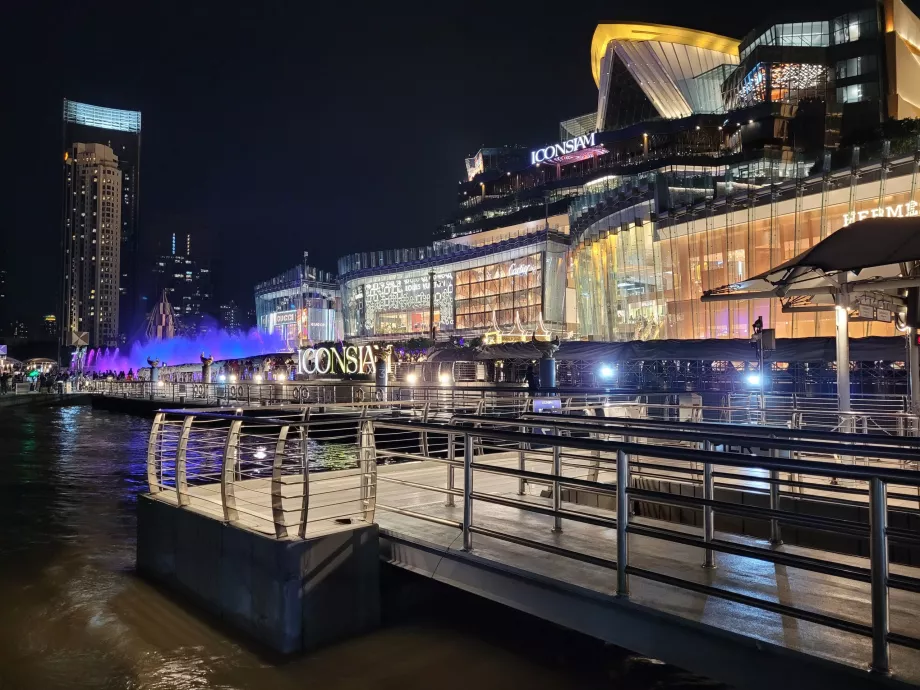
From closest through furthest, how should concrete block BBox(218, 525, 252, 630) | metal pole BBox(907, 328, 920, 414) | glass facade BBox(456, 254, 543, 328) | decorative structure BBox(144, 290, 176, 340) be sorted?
1. concrete block BBox(218, 525, 252, 630)
2. metal pole BBox(907, 328, 920, 414)
3. glass facade BBox(456, 254, 543, 328)
4. decorative structure BBox(144, 290, 176, 340)

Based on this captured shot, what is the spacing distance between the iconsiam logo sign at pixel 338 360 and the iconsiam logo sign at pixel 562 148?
64.9 m

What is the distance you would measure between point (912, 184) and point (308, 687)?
37.1 meters

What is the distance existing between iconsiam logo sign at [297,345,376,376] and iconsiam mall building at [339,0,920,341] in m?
10.5

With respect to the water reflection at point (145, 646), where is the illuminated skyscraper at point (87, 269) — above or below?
above

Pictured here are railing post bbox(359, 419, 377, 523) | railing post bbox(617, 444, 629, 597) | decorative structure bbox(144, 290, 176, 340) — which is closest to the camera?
railing post bbox(617, 444, 629, 597)

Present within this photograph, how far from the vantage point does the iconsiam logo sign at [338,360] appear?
47.2m

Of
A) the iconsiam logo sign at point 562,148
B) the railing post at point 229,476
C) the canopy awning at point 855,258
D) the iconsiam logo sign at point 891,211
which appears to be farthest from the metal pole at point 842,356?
the iconsiam logo sign at point 562,148

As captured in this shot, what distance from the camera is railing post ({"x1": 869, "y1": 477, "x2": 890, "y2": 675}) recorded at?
11.8 ft

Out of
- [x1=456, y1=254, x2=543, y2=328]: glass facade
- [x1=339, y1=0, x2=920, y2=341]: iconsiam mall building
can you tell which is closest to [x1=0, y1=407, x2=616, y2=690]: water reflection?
[x1=339, y1=0, x2=920, y2=341]: iconsiam mall building

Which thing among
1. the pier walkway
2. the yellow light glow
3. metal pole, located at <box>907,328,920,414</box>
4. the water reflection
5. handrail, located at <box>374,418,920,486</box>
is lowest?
the water reflection

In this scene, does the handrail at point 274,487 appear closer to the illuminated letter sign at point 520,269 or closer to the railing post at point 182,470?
the railing post at point 182,470

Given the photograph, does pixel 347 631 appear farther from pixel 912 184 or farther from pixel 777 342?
pixel 912 184

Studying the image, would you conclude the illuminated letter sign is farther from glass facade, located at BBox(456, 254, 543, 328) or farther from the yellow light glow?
the yellow light glow

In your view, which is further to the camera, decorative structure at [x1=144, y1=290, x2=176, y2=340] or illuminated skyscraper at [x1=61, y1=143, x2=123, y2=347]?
illuminated skyscraper at [x1=61, y1=143, x2=123, y2=347]
